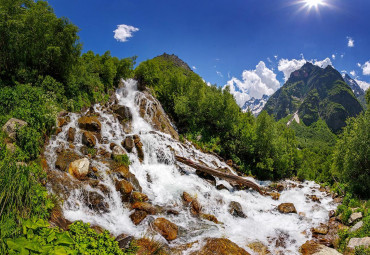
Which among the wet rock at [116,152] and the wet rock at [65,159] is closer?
the wet rock at [65,159]

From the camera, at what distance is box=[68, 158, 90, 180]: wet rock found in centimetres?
1162

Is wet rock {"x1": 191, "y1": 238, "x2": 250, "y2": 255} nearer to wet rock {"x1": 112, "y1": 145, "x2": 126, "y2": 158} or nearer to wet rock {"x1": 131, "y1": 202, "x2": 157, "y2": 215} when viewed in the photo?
wet rock {"x1": 131, "y1": 202, "x2": 157, "y2": 215}

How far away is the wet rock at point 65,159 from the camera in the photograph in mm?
11863

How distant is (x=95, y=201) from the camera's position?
10578 millimetres

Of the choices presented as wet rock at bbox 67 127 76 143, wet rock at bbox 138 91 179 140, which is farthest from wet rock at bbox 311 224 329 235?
wet rock at bbox 67 127 76 143

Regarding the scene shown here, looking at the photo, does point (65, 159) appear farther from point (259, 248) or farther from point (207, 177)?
point (259, 248)

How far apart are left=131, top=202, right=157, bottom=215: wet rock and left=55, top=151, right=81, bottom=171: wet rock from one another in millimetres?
5121

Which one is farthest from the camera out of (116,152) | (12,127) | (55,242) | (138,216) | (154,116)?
(154,116)

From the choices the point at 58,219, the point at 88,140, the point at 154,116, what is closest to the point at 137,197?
the point at 58,219

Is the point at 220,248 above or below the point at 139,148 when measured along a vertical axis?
below

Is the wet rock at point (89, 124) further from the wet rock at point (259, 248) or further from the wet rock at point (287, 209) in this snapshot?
the wet rock at point (287, 209)

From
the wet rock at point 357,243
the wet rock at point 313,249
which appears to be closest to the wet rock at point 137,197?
the wet rock at point 313,249

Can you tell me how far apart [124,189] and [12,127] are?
766 cm

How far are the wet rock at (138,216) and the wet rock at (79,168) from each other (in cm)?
408
